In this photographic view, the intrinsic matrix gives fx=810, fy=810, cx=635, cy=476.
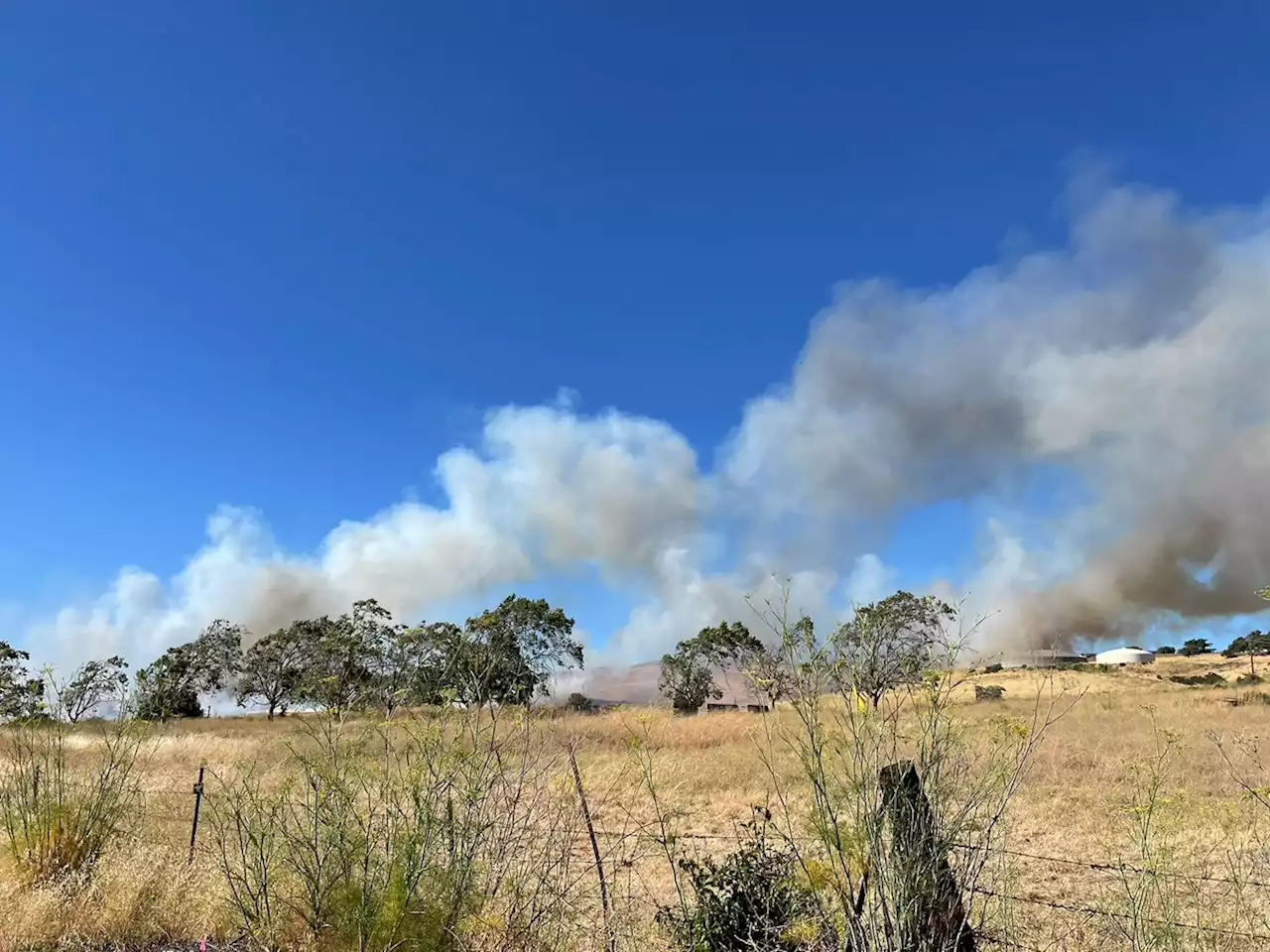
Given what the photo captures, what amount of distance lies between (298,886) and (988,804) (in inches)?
201

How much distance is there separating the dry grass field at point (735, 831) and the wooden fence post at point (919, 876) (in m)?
0.37

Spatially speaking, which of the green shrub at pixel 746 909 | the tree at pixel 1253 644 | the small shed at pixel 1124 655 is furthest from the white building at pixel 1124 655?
the green shrub at pixel 746 909

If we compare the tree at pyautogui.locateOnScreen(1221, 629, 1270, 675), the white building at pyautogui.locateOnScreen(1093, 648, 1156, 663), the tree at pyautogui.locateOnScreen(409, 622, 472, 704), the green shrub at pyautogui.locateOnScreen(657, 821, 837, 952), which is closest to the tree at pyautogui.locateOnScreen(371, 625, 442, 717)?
the tree at pyautogui.locateOnScreen(409, 622, 472, 704)

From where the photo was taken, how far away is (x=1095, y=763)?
16297 mm

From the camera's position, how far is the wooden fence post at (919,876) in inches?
162

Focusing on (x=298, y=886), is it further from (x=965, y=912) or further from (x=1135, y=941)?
(x=1135, y=941)

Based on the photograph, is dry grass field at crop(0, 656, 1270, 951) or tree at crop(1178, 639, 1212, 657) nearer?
dry grass field at crop(0, 656, 1270, 951)

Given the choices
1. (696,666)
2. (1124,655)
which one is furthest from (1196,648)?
(696,666)

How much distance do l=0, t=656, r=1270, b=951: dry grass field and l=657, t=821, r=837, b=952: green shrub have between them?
14.4 inches

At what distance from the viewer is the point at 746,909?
611cm

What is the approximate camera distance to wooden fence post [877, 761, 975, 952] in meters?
4.12

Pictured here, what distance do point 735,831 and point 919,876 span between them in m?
7.78

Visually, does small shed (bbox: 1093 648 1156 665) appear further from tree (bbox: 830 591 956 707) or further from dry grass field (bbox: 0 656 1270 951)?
tree (bbox: 830 591 956 707)

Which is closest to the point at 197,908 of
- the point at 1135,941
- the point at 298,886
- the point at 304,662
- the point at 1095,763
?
the point at 298,886
